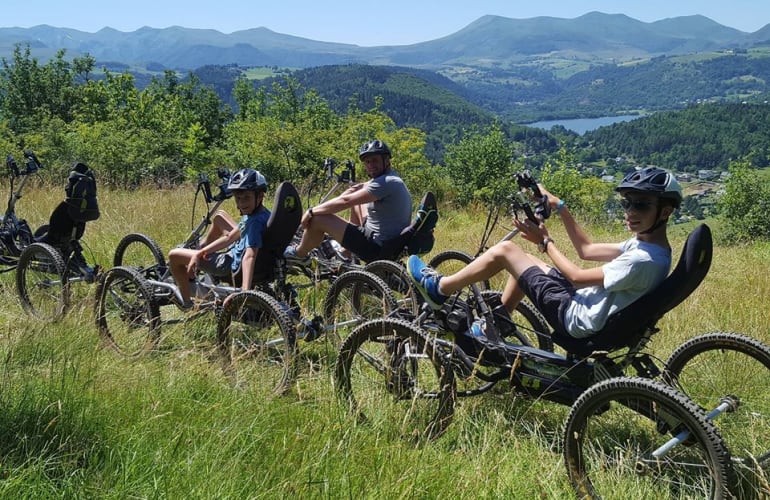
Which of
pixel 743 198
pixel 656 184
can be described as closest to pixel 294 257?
pixel 656 184

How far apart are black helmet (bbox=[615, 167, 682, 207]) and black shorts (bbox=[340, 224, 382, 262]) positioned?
8.55ft

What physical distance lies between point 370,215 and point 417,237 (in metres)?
0.60

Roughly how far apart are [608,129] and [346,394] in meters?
142

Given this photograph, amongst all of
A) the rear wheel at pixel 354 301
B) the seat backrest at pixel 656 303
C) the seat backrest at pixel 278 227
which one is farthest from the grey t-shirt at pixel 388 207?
the seat backrest at pixel 656 303

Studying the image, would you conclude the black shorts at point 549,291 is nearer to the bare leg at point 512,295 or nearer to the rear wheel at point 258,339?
the bare leg at point 512,295

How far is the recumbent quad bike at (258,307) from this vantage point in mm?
3471

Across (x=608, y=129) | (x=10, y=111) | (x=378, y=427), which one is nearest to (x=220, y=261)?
(x=378, y=427)

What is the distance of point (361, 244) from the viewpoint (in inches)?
199

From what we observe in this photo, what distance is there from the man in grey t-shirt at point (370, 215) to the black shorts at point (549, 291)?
2036 millimetres

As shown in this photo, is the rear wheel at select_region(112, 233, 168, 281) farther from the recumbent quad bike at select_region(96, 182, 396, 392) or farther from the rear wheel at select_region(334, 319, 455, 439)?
the rear wheel at select_region(334, 319, 455, 439)

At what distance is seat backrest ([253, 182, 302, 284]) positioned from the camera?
397cm

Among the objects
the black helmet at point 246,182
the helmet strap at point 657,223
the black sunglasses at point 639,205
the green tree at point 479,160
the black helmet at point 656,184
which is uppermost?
the black helmet at point 656,184

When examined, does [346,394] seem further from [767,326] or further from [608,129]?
[608,129]

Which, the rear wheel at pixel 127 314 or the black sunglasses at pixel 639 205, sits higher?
the black sunglasses at pixel 639 205
